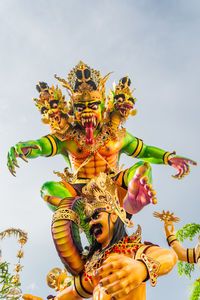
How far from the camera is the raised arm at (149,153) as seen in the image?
457 centimetres

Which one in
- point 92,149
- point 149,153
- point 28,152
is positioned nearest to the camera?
point 28,152

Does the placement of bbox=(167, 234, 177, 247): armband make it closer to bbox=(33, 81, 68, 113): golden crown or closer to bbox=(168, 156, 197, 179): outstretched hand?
bbox=(168, 156, 197, 179): outstretched hand

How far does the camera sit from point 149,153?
4965 mm

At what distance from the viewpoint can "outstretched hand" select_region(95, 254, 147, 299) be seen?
7.42ft

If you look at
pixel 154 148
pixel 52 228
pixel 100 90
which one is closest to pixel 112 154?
pixel 154 148

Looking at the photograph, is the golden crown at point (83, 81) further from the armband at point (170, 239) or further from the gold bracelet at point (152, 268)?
the gold bracelet at point (152, 268)

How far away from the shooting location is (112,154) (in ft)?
15.6

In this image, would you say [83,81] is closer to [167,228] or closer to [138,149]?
[138,149]

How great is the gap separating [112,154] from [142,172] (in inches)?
57.9

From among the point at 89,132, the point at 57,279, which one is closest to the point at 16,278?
the point at 57,279

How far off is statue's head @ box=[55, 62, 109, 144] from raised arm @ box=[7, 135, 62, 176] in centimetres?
48

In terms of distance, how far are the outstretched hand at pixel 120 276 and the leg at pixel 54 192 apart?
174cm

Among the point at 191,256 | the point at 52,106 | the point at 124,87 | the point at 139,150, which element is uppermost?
the point at 124,87

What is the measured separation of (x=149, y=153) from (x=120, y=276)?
9.44 ft
